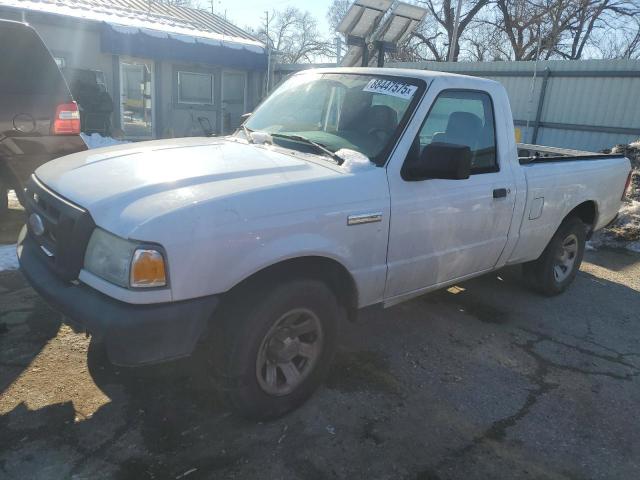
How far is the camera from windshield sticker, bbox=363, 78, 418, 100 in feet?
11.3

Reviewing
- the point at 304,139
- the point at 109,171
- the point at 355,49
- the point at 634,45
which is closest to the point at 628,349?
the point at 304,139

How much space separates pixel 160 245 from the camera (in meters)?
2.31

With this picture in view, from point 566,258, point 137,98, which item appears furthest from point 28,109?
point 137,98

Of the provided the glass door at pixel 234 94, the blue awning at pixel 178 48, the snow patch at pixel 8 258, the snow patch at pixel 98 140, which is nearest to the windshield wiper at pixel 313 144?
the snow patch at pixel 8 258

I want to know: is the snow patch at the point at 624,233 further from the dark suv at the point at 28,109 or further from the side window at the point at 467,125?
the dark suv at the point at 28,109

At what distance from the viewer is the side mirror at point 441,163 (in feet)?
9.89

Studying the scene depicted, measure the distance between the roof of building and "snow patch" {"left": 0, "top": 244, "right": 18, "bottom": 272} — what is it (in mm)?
9623

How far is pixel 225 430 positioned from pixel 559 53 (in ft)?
107

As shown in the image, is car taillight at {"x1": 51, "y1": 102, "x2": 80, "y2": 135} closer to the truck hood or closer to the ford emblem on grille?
the truck hood

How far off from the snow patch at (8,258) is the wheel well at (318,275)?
307 cm

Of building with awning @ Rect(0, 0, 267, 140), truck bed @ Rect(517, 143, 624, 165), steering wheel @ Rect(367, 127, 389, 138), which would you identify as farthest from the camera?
building with awning @ Rect(0, 0, 267, 140)

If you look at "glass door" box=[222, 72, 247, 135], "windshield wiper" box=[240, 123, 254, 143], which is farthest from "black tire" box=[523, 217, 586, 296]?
"glass door" box=[222, 72, 247, 135]

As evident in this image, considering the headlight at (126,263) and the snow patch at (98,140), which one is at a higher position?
the headlight at (126,263)

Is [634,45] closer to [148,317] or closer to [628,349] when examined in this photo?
[628,349]
